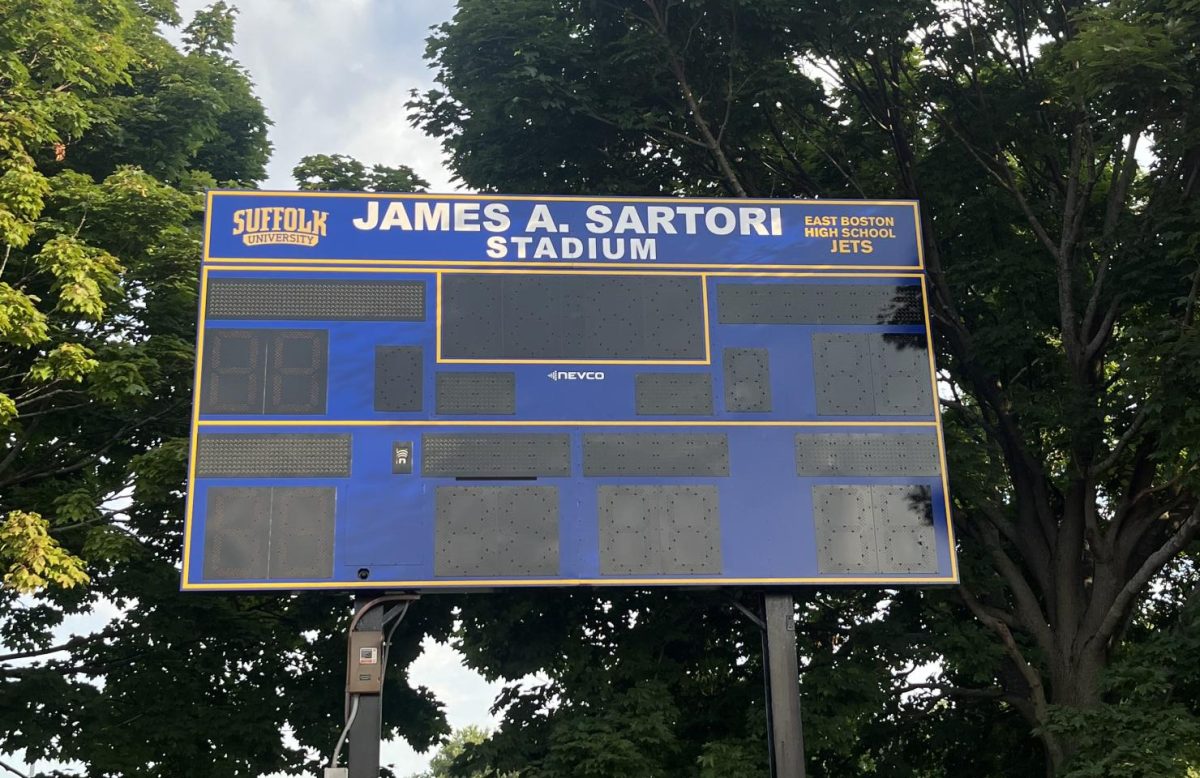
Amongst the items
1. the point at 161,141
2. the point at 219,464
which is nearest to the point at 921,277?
the point at 219,464

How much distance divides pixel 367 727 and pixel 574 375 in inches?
143

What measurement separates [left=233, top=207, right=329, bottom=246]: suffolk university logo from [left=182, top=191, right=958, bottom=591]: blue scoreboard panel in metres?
0.02

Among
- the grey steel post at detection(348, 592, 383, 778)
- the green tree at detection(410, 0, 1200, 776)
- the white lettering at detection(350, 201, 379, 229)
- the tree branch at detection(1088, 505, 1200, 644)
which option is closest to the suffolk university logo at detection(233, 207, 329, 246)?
the white lettering at detection(350, 201, 379, 229)

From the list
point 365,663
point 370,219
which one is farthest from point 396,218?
point 365,663

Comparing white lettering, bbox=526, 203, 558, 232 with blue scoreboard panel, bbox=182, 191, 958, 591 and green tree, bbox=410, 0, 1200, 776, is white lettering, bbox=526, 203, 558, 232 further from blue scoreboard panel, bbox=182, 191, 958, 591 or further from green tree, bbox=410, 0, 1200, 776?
green tree, bbox=410, 0, 1200, 776

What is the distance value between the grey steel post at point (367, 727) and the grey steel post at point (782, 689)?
359 cm

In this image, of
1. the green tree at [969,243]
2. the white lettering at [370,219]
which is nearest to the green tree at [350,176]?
the green tree at [969,243]

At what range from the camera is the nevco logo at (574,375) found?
443 inches

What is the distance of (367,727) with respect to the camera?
35.4ft

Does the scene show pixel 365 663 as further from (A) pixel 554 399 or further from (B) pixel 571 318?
(B) pixel 571 318

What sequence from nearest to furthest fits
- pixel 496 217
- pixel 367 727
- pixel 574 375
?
1. pixel 367 727
2. pixel 574 375
3. pixel 496 217

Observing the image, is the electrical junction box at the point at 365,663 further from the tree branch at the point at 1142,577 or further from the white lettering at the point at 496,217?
the tree branch at the point at 1142,577

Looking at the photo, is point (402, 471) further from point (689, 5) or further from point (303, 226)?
point (689, 5)

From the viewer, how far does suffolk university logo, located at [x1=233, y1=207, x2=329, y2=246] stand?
11.6m
